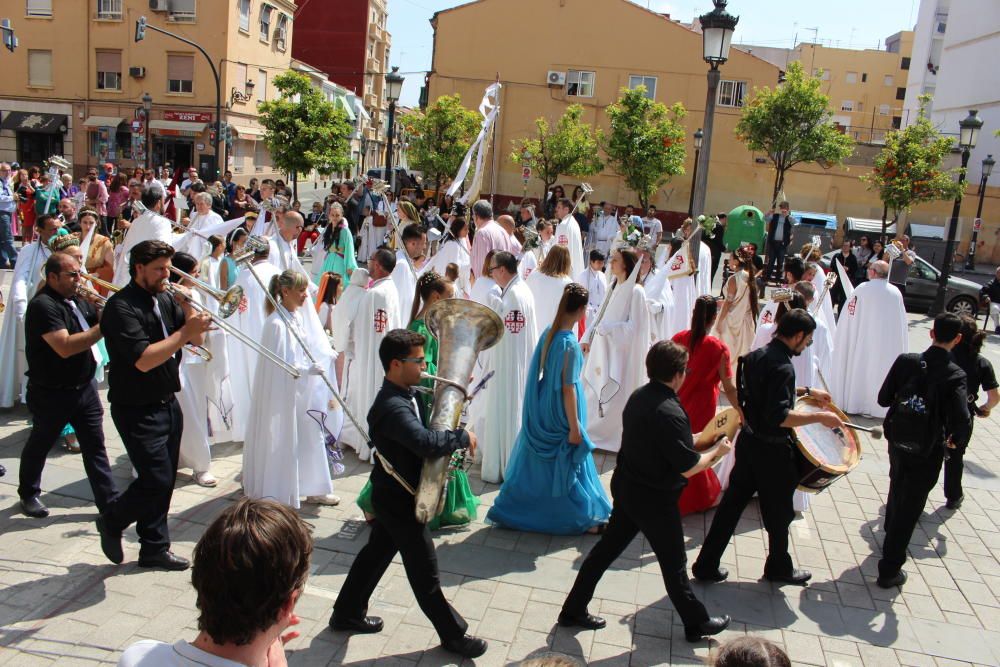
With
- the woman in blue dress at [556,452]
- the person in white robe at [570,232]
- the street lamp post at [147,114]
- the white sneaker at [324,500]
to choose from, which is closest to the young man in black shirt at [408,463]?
the woman in blue dress at [556,452]

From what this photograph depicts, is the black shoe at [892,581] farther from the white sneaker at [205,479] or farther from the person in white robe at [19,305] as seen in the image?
the person in white robe at [19,305]

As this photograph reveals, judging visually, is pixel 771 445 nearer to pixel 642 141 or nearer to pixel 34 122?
pixel 642 141

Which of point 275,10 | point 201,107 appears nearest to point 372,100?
point 275,10

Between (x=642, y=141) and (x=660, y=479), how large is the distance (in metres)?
27.2

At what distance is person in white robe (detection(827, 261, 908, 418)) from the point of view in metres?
9.45

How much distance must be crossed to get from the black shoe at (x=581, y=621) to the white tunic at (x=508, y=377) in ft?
6.92

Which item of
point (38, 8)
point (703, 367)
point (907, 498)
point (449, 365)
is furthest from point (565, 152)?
point (449, 365)

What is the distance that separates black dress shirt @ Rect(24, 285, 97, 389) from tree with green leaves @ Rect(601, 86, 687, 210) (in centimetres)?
2655

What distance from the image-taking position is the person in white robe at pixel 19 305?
22.5 feet

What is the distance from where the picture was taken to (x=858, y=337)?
973 cm

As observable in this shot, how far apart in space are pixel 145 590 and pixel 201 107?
36.6 m

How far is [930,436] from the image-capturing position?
5.12 m

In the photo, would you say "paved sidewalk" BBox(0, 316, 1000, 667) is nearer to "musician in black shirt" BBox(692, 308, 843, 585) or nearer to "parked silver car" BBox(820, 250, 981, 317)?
"musician in black shirt" BBox(692, 308, 843, 585)

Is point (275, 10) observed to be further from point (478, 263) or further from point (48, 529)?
point (48, 529)
